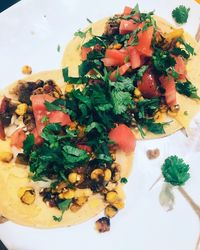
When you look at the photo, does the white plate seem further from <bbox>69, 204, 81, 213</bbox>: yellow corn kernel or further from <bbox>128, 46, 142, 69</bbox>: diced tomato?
<bbox>128, 46, 142, 69</bbox>: diced tomato

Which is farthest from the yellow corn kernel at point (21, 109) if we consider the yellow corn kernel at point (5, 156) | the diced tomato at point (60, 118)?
the yellow corn kernel at point (5, 156)

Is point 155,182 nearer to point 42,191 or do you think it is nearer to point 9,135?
point 42,191

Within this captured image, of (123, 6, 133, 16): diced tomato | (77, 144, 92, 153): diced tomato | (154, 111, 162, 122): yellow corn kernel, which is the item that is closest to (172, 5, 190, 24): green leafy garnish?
(123, 6, 133, 16): diced tomato

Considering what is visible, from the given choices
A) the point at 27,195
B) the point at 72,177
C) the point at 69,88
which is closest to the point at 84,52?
the point at 69,88

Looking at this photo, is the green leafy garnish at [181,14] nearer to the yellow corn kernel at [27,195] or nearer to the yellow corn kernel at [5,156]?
the yellow corn kernel at [5,156]

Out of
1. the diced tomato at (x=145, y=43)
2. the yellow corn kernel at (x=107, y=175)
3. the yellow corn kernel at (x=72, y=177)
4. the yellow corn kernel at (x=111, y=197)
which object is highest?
the diced tomato at (x=145, y=43)

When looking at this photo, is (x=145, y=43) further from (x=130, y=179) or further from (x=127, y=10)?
(x=130, y=179)
